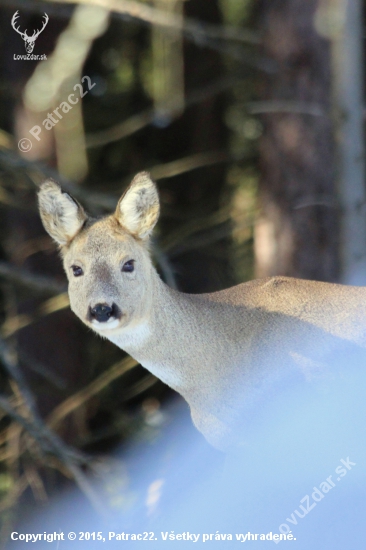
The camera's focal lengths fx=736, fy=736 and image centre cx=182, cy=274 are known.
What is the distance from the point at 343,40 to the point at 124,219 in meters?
3.35

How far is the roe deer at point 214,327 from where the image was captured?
4.23 meters

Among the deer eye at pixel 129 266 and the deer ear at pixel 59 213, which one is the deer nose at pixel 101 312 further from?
the deer ear at pixel 59 213

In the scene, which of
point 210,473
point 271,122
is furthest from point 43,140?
point 210,473

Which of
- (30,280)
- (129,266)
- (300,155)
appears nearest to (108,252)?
(129,266)

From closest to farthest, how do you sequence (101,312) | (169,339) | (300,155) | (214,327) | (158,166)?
(101,312)
(169,339)
(214,327)
(300,155)
(158,166)

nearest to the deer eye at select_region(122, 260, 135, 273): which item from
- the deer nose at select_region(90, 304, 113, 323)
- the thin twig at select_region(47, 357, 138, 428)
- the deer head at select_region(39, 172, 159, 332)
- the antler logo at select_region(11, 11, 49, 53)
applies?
the deer head at select_region(39, 172, 159, 332)

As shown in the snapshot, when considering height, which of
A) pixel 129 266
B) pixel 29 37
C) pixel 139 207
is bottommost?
pixel 129 266

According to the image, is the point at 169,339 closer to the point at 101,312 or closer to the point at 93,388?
the point at 101,312

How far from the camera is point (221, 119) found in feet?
39.7

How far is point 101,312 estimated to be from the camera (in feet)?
12.6

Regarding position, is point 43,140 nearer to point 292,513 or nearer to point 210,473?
point 210,473

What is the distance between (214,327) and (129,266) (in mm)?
676

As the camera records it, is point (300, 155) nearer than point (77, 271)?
No

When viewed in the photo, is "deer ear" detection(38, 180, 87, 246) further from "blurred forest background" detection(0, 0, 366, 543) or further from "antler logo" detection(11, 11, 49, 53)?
"antler logo" detection(11, 11, 49, 53)
